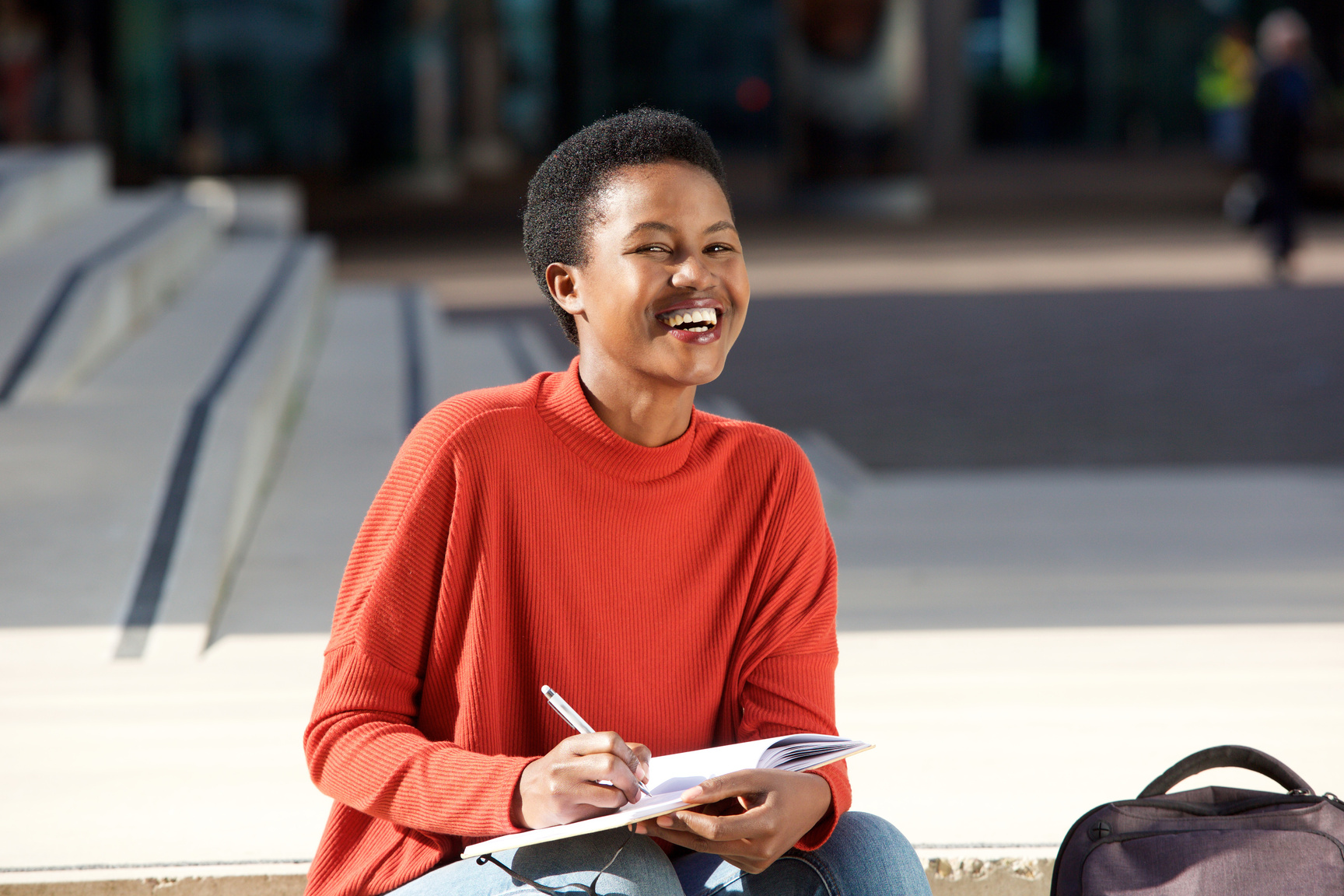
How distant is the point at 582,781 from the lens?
5.76 ft

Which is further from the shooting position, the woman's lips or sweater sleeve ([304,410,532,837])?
the woman's lips

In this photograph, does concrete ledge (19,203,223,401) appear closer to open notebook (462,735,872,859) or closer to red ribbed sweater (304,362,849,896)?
red ribbed sweater (304,362,849,896)

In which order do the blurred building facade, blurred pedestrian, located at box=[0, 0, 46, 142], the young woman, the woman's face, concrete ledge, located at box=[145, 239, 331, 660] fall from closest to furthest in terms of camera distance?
the young woman
the woman's face
concrete ledge, located at box=[145, 239, 331, 660]
blurred pedestrian, located at box=[0, 0, 46, 142]
the blurred building facade

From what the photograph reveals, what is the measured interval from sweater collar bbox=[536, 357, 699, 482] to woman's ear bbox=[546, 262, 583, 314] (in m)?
0.11

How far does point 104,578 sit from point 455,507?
7.62 feet

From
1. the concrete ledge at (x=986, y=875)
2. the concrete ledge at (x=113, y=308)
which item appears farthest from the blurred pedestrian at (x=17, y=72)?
the concrete ledge at (x=986, y=875)

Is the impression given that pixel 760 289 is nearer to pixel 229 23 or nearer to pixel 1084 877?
pixel 1084 877

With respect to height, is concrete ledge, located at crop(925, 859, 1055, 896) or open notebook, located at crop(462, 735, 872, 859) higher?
open notebook, located at crop(462, 735, 872, 859)

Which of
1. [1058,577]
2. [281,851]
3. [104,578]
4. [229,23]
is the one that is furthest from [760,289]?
[229,23]

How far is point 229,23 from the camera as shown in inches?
866

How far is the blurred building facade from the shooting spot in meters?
18.2

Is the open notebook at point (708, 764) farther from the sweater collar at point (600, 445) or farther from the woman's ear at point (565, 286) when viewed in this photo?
the woman's ear at point (565, 286)

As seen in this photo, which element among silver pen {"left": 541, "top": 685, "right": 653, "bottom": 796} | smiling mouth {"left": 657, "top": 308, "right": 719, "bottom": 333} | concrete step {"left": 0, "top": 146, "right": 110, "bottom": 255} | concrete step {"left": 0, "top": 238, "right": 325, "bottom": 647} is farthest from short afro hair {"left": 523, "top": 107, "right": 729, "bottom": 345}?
concrete step {"left": 0, "top": 146, "right": 110, "bottom": 255}

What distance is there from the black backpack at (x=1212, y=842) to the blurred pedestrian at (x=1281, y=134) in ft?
34.4
